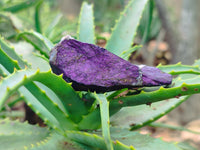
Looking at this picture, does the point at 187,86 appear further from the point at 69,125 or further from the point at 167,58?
the point at 167,58

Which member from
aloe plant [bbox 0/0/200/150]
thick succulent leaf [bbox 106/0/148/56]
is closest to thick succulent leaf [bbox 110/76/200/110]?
aloe plant [bbox 0/0/200/150]

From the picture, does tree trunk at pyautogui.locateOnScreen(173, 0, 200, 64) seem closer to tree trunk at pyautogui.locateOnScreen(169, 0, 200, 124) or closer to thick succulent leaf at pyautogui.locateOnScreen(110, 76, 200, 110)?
tree trunk at pyautogui.locateOnScreen(169, 0, 200, 124)

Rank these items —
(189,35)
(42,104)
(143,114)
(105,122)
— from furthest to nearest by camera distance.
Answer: (189,35) < (143,114) < (42,104) < (105,122)

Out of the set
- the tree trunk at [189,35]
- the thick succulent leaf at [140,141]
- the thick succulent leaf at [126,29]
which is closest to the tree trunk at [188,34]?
the tree trunk at [189,35]

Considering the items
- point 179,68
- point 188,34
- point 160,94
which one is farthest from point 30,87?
point 188,34

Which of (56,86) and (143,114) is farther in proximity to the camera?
(143,114)

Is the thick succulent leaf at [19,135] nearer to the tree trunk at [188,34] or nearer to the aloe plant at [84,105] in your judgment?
the aloe plant at [84,105]

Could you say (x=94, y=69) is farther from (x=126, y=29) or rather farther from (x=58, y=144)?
(x=126, y=29)

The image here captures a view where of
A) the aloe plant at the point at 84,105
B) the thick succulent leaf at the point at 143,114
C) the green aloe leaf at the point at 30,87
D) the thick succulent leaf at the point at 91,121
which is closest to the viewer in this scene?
the green aloe leaf at the point at 30,87
